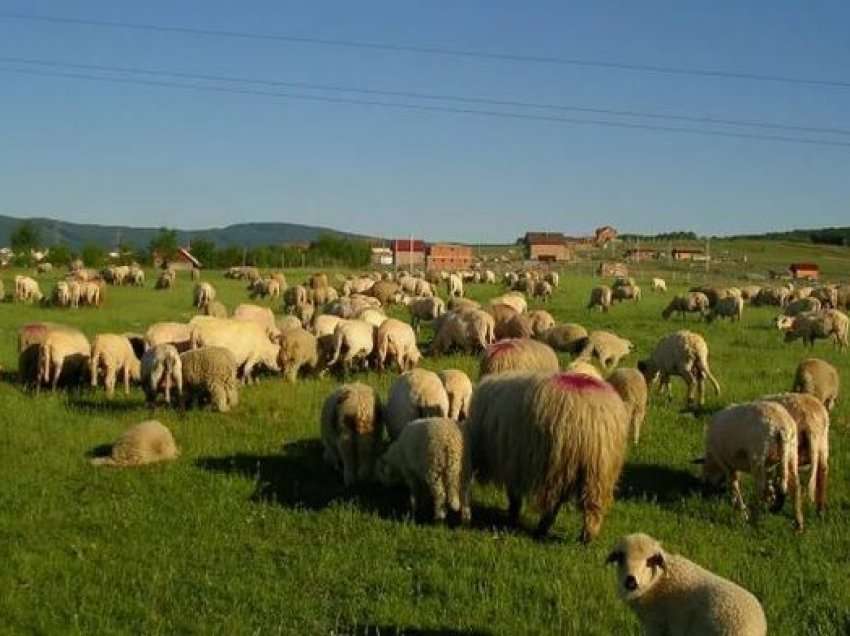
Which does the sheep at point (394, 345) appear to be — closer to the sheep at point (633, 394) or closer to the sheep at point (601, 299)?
the sheep at point (633, 394)

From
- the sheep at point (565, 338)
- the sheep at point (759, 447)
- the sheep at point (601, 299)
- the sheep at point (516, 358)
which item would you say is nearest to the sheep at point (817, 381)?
the sheep at point (516, 358)

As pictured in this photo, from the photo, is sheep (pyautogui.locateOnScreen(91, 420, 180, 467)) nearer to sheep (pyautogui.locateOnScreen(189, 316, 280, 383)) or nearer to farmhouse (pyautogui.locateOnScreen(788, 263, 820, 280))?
sheep (pyautogui.locateOnScreen(189, 316, 280, 383))

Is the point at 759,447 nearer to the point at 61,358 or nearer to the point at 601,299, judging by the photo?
the point at 61,358


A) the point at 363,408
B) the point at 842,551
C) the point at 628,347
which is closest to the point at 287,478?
the point at 363,408

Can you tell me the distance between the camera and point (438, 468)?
937cm

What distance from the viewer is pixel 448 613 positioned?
23.7 feet

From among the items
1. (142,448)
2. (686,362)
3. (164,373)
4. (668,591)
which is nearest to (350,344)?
(164,373)

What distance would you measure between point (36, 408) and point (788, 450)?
10.6 meters

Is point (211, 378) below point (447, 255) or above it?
above

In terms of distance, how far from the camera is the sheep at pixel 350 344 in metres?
19.0

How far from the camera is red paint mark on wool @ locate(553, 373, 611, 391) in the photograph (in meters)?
9.43

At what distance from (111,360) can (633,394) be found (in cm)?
886

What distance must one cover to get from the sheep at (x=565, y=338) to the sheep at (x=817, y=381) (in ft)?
21.2

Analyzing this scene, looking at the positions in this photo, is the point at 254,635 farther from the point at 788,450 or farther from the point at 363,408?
the point at 788,450
